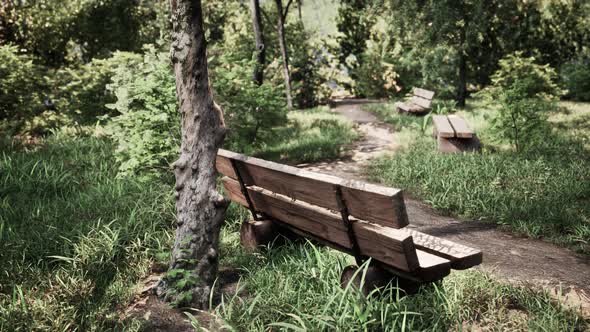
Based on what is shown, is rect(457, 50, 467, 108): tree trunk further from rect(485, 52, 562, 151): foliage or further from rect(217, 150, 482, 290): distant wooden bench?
rect(217, 150, 482, 290): distant wooden bench

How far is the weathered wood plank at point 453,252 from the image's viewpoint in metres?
2.74

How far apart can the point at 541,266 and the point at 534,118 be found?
4295mm

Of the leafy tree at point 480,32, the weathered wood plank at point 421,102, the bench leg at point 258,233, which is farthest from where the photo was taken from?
the weathered wood plank at point 421,102

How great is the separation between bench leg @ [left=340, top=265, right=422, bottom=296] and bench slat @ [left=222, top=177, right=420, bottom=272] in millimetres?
134

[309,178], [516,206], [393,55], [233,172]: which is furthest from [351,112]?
[309,178]

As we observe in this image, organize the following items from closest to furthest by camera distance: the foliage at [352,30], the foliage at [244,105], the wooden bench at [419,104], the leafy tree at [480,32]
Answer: the foliage at [244,105]
the leafy tree at [480,32]
the wooden bench at [419,104]
the foliage at [352,30]

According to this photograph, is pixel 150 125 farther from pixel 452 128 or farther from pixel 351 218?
pixel 452 128

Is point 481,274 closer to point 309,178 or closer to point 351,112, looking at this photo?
point 309,178

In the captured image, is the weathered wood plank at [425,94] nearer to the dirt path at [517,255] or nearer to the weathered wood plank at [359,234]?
the dirt path at [517,255]

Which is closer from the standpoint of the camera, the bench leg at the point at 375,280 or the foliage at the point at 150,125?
the bench leg at the point at 375,280

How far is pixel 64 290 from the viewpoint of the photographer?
3115 mm

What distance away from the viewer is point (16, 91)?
28.4 ft

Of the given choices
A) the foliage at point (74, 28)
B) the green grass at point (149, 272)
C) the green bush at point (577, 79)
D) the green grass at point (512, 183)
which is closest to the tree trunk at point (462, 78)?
the green bush at point (577, 79)

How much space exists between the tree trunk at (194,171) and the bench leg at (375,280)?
110 centimetres
